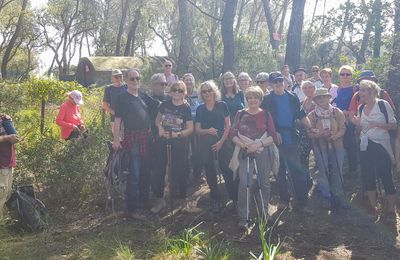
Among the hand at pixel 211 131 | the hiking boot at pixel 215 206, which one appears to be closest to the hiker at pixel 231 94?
the hand at pixel 211 131

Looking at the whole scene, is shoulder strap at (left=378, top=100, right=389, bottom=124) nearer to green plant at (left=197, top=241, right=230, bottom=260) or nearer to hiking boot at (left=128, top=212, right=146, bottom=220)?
green plant at (left=197, top=241, right=230, bottom=260)

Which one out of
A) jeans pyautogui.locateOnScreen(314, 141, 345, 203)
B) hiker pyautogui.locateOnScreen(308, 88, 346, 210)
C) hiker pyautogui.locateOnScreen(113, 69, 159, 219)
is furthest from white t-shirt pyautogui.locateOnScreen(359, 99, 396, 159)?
hiker pyautogui.locateOnScreen(113, 69, 159, 219)

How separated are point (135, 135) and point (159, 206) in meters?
1.13

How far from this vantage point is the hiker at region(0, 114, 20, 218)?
4.84 m

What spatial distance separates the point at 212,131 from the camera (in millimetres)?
5645

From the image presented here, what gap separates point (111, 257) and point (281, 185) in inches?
106

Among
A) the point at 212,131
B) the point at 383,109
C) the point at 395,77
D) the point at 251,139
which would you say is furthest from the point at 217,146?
the point at 395,77

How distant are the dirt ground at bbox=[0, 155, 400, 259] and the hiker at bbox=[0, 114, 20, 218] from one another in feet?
1.74

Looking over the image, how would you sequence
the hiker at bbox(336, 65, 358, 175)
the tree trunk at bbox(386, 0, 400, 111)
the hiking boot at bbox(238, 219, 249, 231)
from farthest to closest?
the tree trunk at bbox(386, 0, 400, 111), the hiker at bbox(336, 65, 358, 175), the hiking boot at bbox(238, 219, 249, 231)

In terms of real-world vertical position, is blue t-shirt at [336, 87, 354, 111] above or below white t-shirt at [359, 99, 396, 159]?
above

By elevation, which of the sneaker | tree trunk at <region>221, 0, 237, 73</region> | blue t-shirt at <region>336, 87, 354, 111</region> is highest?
tree trunk at <region>221, 0, 237, 73</region>

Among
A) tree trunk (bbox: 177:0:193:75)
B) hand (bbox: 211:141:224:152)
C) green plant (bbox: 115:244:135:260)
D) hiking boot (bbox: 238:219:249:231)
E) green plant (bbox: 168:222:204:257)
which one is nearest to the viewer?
green plant (bbox: 115:244:135:260)

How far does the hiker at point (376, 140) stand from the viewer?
533cm

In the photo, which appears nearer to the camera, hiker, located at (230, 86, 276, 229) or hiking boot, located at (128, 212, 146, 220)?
hiker, located at (230, 86, 276, 229)
